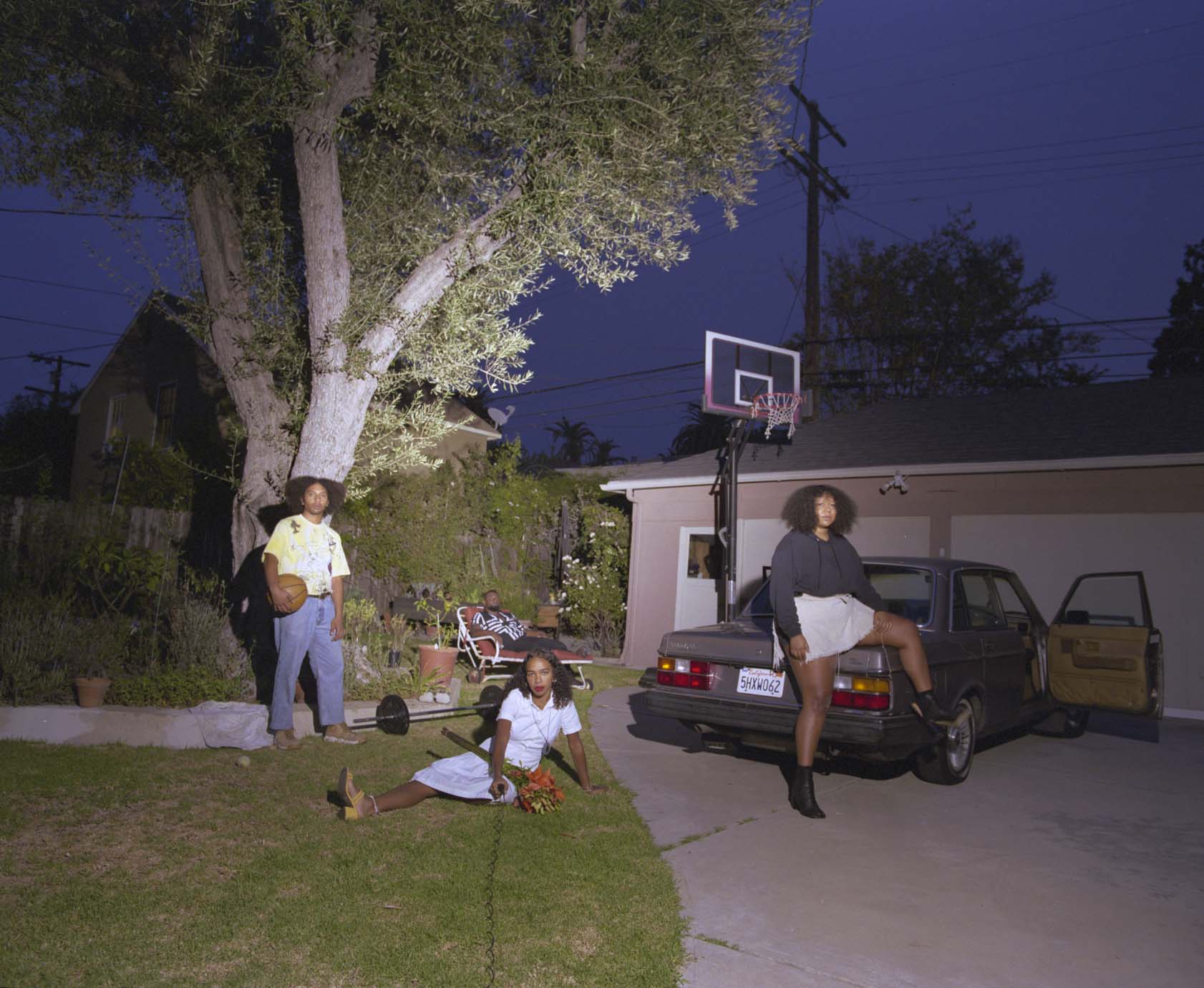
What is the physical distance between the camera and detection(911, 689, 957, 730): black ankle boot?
561cm

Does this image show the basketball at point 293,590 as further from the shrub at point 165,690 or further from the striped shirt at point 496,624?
the striped shirt at point 496,624

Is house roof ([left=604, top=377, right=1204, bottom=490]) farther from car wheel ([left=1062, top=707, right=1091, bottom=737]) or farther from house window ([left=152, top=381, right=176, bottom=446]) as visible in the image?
house window ([left=152, top=381, right=176, bottom=446])

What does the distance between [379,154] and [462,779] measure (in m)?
6.09

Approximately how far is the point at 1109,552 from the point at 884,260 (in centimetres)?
1993

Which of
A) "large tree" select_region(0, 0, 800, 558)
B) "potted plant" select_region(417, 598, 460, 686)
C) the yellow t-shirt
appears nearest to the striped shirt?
"potted plant" select_region(417, 598, 460, 686)

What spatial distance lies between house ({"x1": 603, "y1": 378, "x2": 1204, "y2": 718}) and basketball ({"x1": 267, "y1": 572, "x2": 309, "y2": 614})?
24.5ft

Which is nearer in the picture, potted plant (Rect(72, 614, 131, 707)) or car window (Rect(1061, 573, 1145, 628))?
potted plant (Rect(72, 614, 131, 707))

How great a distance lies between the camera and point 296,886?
152 inches

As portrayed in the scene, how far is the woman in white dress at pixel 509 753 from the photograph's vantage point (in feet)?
16.1

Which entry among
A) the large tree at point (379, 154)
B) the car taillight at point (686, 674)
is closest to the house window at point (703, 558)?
the large tree at point (379, 154)

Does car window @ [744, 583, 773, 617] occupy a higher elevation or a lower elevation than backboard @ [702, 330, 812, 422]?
lower

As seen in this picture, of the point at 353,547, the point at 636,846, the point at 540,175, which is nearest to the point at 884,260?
the point at 353,547

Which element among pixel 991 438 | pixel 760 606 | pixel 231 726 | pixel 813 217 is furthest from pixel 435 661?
pixel 813 217

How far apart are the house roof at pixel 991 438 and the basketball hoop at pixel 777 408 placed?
0.40 m
